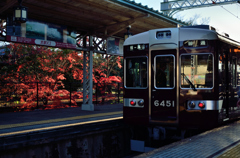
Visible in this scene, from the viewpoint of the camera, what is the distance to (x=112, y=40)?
1531 centimetres

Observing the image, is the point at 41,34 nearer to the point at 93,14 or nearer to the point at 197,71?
the point at 93,14

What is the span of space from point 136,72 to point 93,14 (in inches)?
190

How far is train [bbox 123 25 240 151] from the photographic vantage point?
283 inches

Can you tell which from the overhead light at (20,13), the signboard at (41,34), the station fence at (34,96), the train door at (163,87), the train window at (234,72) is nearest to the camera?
the train door at (163,87)

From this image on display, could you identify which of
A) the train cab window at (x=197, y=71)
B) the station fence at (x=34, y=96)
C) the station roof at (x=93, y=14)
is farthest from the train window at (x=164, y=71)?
the station fence at (x=34, y=96)

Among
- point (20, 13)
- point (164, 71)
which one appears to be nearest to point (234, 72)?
point (164, 71)

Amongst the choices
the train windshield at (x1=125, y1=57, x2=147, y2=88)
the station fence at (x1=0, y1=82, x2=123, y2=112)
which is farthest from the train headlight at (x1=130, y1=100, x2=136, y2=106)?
the station fence at (x1=0, y1=82, x2=123, y2=112)

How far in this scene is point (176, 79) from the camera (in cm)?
738

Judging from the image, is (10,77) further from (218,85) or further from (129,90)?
(218,85)

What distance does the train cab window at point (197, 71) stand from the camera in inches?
283

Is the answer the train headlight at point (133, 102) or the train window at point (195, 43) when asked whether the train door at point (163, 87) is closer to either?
the train window at point (195, 43)

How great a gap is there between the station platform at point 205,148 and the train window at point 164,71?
1623mm

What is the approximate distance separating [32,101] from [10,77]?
2105mm

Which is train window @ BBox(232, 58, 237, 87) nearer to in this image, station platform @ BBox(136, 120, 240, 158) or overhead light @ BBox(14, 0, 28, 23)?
station platform @ BBox(136, 120, 240, 158)
